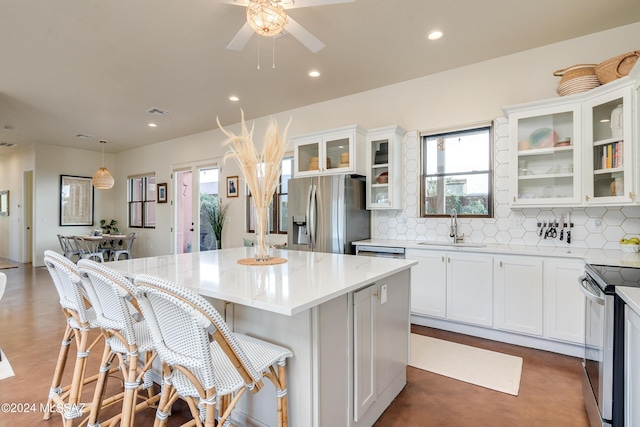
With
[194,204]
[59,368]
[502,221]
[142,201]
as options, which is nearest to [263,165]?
[59,368]

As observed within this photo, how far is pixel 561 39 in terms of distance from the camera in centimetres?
306

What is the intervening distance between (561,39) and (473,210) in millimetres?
1848

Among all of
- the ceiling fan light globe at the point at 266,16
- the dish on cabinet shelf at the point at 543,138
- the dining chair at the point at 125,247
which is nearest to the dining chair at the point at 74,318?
the ceiling fan light globe at the point at 266,16

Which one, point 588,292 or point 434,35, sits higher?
point 434,35

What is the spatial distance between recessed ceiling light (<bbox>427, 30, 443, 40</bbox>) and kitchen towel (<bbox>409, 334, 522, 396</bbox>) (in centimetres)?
295

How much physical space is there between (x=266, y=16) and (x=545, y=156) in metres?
2.84

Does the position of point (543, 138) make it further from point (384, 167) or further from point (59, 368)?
point (59, 368)

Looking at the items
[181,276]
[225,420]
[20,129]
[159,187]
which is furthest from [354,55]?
[20,129]

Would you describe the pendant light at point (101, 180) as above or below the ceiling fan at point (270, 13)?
below

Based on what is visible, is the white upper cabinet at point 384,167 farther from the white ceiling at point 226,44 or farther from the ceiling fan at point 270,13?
the ceiling fan at point 270,13

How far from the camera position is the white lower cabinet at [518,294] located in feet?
9.30

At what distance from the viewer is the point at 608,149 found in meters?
2.66

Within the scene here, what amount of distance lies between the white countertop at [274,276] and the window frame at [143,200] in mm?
5863

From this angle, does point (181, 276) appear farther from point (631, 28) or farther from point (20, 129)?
point (20, 129)
